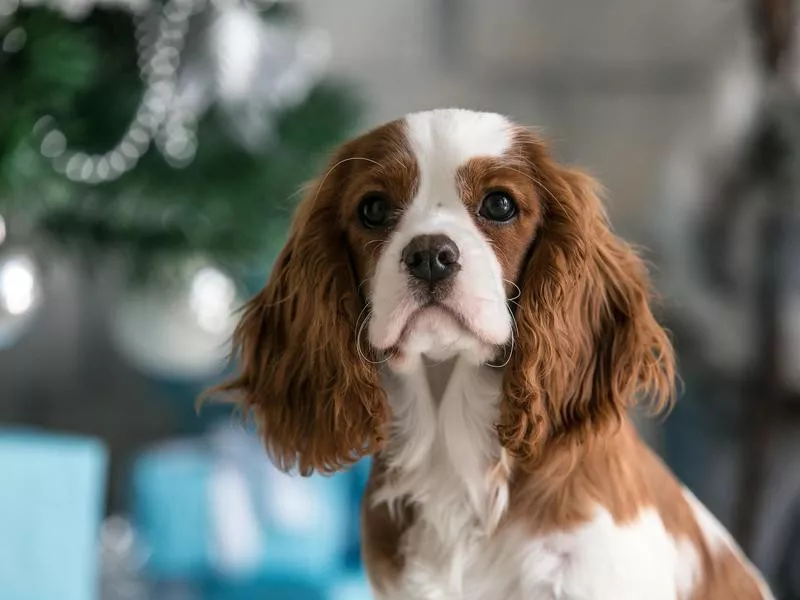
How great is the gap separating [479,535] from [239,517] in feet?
3.53

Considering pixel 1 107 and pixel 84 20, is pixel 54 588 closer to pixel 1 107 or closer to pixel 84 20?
pixel 1 107

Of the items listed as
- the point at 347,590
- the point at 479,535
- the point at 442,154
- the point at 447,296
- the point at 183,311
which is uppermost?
the point at 442,154

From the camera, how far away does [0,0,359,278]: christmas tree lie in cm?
167

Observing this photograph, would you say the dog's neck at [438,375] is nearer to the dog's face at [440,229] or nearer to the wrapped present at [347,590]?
the dog's face at [440,229]

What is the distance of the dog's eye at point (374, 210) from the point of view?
34.2 inches

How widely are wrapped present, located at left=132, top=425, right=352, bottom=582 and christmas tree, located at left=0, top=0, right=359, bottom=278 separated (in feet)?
1.44

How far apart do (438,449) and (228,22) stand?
0.99 metres

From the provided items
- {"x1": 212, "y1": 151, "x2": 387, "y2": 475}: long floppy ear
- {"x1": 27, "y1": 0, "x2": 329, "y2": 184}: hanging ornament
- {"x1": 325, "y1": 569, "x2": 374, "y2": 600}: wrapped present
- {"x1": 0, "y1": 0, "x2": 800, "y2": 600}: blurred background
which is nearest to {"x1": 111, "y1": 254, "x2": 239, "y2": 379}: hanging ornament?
{"x1": 0, "y1": 0, "x2": 800, "y2": 600}: blurred background

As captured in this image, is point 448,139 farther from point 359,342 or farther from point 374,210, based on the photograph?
point 359,342

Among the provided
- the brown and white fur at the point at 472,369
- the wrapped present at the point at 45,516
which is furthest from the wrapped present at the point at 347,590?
the brown and white fur at the point at 472,369

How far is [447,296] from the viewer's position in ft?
2.65

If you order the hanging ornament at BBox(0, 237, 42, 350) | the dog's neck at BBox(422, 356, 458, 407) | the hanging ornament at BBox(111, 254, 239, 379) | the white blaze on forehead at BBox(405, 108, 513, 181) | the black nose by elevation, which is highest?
the white blaze on forehead at BBox(405, 108, 513, 181)

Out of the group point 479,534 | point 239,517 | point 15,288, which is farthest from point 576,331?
point 239,517

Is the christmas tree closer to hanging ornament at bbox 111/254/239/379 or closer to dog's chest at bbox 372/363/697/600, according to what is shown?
hanging ornament at bbox 111/254/239/379
